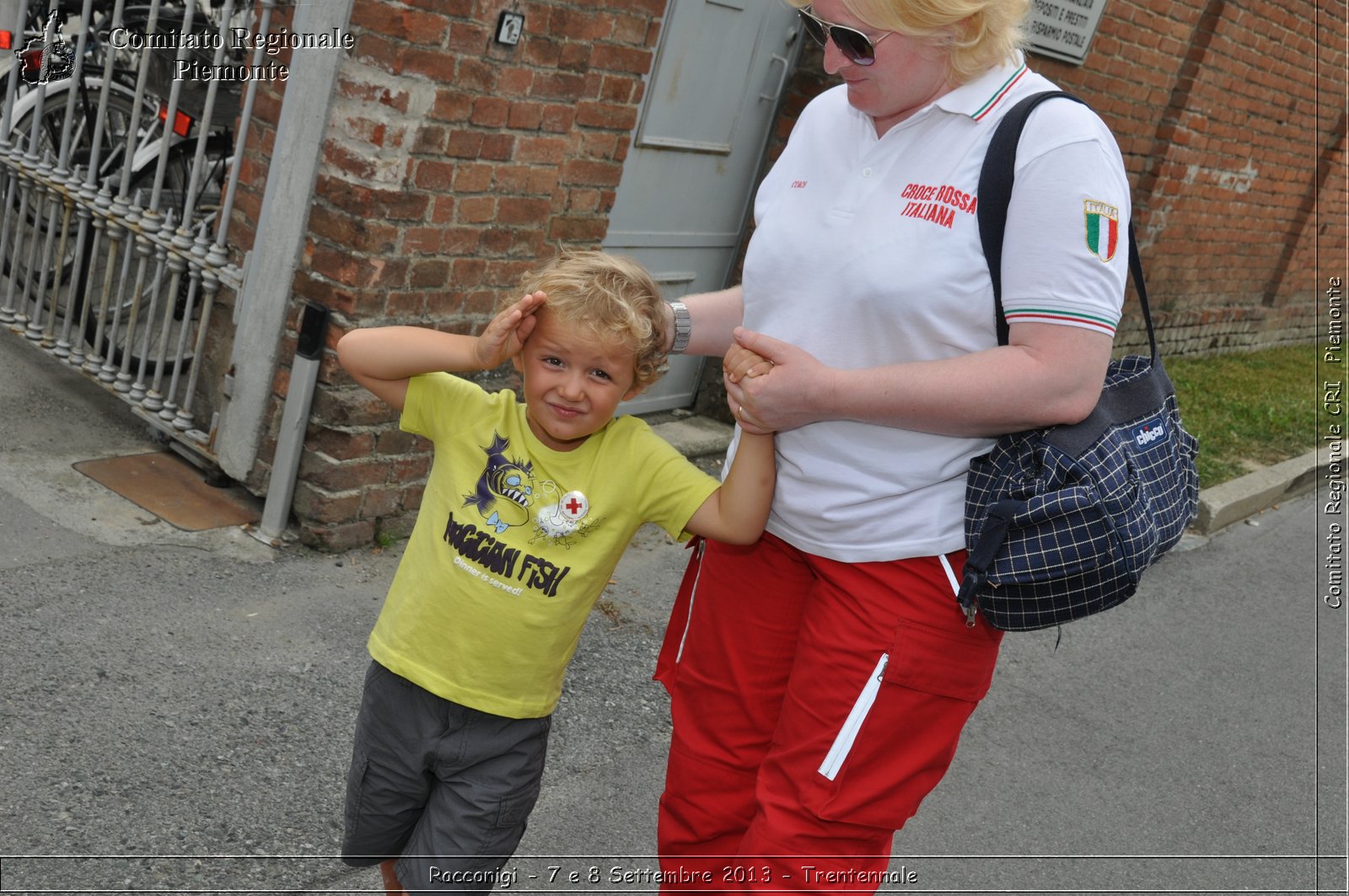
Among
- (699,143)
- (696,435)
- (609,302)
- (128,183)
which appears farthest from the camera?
(696,435)

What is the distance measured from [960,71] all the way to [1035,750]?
288cm

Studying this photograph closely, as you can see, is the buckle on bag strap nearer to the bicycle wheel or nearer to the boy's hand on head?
the boy's hand on head

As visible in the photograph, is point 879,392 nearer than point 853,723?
Yes

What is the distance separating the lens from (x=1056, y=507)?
190 cm

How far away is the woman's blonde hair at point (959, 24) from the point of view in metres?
1.86

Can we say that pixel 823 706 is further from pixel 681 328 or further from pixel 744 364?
pixel 681 328

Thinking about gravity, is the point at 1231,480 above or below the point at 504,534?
below

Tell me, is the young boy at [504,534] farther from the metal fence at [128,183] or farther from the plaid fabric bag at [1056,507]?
the metal fence at [128,183]

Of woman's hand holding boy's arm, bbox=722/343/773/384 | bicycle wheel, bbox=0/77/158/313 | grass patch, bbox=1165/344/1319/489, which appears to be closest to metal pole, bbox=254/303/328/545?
bicycle wheel, bbox=0/77/158/313

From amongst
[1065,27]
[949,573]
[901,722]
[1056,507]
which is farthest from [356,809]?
[1065,27]

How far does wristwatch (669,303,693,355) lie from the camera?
2.34 metres

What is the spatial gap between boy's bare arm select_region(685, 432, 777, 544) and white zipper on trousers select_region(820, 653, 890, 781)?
0.31 m

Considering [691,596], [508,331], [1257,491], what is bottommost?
[1257,491]

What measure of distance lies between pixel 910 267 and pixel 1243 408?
8344 mm
